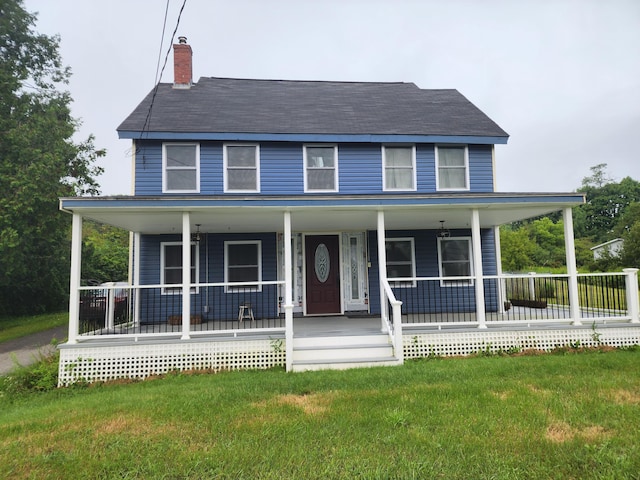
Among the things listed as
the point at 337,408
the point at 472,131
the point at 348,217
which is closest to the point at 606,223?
the point at 472,131

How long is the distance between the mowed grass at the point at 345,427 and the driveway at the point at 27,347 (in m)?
3.98

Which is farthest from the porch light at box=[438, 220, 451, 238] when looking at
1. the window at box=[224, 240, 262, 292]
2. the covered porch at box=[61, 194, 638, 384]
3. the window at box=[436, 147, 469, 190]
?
the window at box=[224, 240, 262, 292]

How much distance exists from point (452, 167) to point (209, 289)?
25.6 ft

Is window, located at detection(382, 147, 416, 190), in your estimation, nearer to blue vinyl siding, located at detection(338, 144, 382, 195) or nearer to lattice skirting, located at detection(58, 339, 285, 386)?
blue vinyl siding, located at detection(338, 144, 382, 195)

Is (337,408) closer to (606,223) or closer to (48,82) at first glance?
(48,82)

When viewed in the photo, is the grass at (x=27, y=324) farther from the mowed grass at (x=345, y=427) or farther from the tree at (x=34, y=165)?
the mowed grass at (x=345, y=427)

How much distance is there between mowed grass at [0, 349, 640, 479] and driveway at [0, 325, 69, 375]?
3977mm

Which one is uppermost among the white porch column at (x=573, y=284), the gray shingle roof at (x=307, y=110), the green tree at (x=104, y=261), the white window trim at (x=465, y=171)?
the gray shingle roof at (x=307, y=110)

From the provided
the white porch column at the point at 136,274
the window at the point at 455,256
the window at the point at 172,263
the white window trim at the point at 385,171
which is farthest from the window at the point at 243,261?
the window at the point at 455,256

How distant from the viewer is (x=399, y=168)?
1087 cm

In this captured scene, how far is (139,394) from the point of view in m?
5.47

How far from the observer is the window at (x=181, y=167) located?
1012 cm

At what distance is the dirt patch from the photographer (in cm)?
364

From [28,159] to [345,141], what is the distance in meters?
13.0
